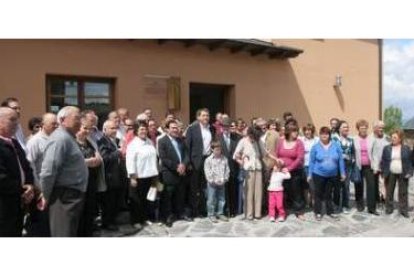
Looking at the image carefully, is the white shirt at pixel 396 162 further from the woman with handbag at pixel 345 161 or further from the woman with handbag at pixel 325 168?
the woman with handbag at pixel 325 168

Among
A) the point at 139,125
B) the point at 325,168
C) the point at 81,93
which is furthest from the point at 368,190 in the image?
the point at 81,93

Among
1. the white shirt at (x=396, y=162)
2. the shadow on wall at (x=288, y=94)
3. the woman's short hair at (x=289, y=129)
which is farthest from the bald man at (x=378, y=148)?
the shadow on wall at (x=288, y=94)

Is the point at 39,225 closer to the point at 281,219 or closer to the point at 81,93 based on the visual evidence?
the point at 281,219

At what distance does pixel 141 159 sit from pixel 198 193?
4.14 ft

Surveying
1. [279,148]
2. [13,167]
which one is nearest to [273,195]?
[279,148]

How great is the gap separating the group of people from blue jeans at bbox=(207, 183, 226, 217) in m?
0.02

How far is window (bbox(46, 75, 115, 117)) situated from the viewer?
9.68m

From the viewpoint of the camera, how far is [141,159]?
7.46 metres

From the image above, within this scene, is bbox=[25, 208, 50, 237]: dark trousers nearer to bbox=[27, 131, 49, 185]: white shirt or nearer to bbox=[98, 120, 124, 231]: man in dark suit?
bbox=[27, 131, 49, 185]: white shirt

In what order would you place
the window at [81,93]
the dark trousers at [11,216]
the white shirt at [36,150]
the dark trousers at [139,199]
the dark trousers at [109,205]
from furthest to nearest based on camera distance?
1. the window at [81,93]
2. the dark trousers at [139,199]
3. the dark trousers at [109,205]
4. the white shirt at [36,150]
5. the dark trousers at [11,216]

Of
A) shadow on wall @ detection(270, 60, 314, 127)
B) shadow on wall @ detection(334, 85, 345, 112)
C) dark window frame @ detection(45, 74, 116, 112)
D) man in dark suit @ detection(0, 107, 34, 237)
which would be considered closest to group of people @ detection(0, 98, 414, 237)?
man in dark suit @ detection(0, 107, 34, 237)

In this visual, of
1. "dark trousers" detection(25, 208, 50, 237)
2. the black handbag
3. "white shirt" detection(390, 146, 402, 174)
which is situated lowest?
"dark trousers" detection(25, 208, 50, 237)

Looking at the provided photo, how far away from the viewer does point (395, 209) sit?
30.1 feet

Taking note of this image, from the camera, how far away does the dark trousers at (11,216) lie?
4766 millimetres
